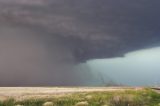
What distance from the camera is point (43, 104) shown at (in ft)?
335

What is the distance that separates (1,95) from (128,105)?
31.4m

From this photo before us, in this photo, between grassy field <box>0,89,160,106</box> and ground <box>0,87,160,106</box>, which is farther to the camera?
ground <box>0,87,160,106</box>

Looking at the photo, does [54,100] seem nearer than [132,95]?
Yes

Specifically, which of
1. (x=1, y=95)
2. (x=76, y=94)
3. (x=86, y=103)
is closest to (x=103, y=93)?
(x=76, y=94)

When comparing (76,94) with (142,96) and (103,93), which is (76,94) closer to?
(103,93)

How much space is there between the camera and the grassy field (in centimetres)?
10350

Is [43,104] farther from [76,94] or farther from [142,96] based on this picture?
[142,96]

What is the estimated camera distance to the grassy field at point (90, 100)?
103500mm

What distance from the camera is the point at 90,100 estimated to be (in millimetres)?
106938

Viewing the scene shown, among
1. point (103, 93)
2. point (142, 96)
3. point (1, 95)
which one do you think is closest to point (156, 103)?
point (142, 96)

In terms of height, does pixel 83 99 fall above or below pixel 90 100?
above

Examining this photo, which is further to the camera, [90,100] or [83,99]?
[83,99]

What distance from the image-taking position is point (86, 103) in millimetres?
102312

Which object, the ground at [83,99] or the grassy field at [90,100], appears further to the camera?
the ground at [83,99]
